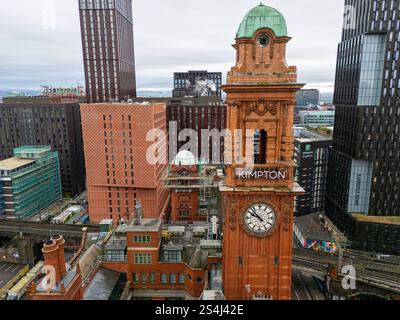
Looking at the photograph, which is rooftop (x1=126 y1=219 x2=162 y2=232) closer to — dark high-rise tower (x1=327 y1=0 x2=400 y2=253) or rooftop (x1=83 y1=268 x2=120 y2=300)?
rooftop (x1=83 y1=268 x2=120 y2=300)

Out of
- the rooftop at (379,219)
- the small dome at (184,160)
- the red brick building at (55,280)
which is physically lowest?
the rooftop at (379,219)

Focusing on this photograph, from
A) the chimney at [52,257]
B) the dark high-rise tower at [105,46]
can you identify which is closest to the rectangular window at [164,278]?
the chimney at [52,257]

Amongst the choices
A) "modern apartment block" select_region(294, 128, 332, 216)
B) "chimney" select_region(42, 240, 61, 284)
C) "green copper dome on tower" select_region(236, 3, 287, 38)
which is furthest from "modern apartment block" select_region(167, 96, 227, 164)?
"green copper dome on tower" select_region(236, 3, 287, 38)

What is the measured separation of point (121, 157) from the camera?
98625mm

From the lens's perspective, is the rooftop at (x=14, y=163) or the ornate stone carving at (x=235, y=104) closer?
the ornate stone carving at (x=235, y=104)

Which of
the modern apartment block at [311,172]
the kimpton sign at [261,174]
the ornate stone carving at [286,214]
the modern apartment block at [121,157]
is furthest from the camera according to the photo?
the modern apartment block at [311,172]

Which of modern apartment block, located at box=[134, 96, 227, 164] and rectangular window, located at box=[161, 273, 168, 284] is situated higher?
modern apartment block, located at box=[134, 96, 227, 164]

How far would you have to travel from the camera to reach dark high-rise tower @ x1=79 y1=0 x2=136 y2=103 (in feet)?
477

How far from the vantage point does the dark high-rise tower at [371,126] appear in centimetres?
8300

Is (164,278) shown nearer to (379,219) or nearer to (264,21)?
(264,21)

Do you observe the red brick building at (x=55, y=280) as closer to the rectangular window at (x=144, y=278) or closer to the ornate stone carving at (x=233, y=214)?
the ornate stone carving at (x=233, y=214)

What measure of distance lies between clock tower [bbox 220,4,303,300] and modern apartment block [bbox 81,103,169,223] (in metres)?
67.1

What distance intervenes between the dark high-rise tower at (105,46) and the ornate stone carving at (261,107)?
4929 inches
